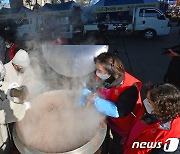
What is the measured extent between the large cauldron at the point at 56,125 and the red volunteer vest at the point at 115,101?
0.18m

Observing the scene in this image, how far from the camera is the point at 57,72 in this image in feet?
13.0

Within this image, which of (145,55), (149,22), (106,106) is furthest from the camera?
(149,22)

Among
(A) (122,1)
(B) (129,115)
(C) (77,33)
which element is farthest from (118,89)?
(A) (122,1)

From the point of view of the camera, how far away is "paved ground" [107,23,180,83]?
673cm

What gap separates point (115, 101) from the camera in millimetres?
1913

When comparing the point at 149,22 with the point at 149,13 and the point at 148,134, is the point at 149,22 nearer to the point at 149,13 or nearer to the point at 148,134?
the point at 149,13

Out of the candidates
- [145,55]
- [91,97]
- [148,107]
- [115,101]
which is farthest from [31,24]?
[148,107]

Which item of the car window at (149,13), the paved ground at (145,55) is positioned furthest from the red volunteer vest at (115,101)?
the car window at (149,13)

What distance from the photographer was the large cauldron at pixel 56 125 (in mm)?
1802

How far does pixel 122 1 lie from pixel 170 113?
12.4m

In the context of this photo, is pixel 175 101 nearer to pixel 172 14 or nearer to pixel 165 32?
pixel 165 32

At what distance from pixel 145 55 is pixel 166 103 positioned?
7.75 metres

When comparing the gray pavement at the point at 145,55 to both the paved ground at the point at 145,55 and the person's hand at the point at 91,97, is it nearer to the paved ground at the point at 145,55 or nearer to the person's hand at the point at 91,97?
the paved ground at the point at 145,55

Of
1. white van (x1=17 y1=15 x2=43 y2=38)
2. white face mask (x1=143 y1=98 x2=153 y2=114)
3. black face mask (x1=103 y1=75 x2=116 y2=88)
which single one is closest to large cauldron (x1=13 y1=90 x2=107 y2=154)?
black face mask (x1=103 y1=75 x2=116 y2=88)
